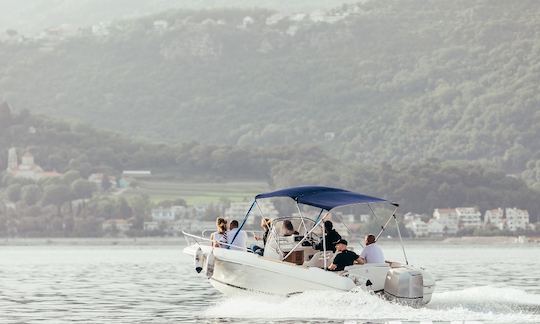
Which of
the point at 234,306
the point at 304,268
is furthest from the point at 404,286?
the point at 234,306

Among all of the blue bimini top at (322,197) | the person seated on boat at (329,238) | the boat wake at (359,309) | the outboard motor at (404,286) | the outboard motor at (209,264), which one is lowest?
the boat wake at (359,309)

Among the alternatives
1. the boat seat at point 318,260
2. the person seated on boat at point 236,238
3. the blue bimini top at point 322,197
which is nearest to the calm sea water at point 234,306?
the boat seat at point 318,260

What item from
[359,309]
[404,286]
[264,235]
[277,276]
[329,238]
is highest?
[264,235]

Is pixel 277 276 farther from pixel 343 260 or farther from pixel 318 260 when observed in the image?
pixel 343 260

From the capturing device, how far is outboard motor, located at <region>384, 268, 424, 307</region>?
34.9 metres

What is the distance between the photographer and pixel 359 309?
35.1 m

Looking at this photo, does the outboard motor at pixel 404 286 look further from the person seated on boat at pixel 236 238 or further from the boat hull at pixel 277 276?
the person seated on boat at pixel 236 238

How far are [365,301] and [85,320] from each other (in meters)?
7.62

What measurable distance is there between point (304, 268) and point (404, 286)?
107 inches

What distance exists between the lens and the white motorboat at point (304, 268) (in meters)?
35.1

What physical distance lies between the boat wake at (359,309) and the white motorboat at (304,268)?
9.8 inches

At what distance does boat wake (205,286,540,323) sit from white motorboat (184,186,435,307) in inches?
9.8

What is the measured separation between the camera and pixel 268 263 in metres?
36.5

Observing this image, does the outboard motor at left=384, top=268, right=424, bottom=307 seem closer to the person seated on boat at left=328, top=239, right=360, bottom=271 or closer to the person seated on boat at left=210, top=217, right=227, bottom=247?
the person seated on boat at left=328, top=239, right=360, bottom=271
